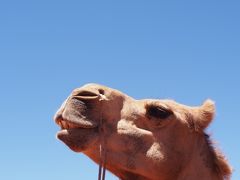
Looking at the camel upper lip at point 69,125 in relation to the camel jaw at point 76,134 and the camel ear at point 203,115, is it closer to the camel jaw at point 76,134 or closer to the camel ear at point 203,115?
the camel jaw at point 76,134

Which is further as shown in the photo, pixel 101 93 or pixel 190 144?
pixel 190 144

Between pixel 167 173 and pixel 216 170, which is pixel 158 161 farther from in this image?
pixel 216 170

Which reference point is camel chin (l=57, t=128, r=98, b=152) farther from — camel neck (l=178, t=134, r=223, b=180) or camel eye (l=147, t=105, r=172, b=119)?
camel neck (l=178, t=134, r=223, b=180)

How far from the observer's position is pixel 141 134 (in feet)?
21.5

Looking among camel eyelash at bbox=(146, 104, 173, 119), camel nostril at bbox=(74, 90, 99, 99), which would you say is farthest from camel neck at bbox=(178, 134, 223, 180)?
camel nostril at bbox=(74, 90, 99, 99)

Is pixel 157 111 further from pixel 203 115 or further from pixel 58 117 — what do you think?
pixel 58 117

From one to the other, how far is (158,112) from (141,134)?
0.39 meters

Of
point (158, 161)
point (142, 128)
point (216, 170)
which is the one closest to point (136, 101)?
point (142, 128)

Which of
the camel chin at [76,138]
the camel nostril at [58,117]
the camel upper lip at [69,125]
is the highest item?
the camel nostril at [58,117]

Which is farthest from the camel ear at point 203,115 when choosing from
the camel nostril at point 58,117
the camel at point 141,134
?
the camel nostril at point 58,117

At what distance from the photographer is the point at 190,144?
22.2ft

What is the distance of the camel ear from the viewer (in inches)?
273

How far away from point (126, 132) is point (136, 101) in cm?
57

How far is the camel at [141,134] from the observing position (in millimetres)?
6012
